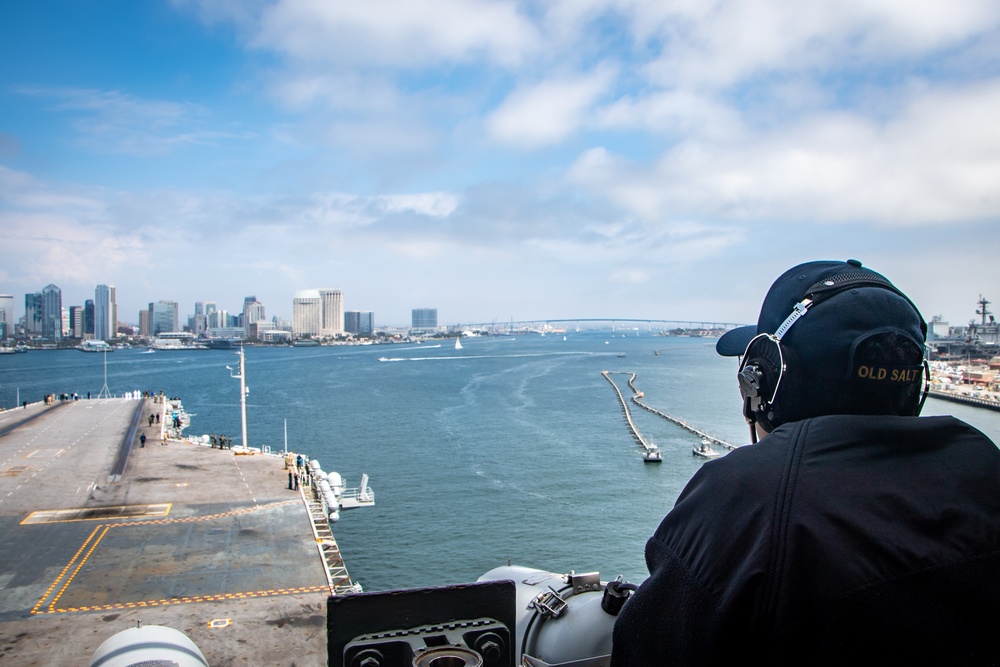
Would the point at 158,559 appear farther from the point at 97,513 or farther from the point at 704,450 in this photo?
the point at 704,450

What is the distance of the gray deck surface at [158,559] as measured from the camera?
1684 cm

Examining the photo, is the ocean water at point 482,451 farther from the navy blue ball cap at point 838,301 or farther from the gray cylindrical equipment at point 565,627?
the navy blue ball cap at point 838,301

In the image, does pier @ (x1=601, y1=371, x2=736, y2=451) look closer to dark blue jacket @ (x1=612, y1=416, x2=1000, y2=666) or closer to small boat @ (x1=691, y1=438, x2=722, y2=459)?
small boat @ (x1=691, y1=438, x2=722, y2=459)

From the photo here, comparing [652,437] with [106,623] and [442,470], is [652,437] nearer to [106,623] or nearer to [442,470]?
[442,470]

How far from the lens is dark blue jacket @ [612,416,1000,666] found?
1.62m

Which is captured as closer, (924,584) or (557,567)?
(924,584)

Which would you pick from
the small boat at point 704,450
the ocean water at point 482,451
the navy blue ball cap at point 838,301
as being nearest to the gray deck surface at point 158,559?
the ocean water at point 482,451

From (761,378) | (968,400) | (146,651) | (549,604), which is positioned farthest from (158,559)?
(968,400)

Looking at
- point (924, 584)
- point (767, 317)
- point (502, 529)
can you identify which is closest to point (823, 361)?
point (767, 317)

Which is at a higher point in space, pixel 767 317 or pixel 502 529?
pixel 767 317

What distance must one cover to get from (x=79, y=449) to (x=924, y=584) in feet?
166

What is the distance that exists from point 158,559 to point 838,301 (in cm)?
2537

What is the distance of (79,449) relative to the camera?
43.4m

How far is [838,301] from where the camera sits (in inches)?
85.4
